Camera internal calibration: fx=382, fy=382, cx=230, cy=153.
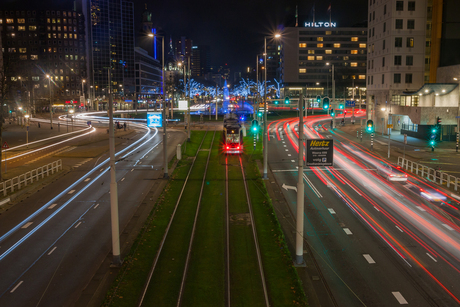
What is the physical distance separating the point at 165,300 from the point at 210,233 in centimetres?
597

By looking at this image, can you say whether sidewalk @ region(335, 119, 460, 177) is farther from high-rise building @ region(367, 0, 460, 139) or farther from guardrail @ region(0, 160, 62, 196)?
guardrail @ region(0, 160, 62, 196)

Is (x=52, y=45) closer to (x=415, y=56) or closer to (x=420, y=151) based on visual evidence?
(x=415, y=56)

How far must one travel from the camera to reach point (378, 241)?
16.5 meters

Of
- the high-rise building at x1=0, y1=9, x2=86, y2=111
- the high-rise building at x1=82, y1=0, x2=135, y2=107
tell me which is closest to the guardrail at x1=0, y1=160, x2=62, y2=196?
the high-rise building at x1=0, y1=9, x2=86, y2=111

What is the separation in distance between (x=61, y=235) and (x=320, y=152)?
12.0 meters

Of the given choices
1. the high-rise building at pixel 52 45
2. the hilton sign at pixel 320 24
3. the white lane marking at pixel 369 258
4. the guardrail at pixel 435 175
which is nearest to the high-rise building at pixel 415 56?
the guardrail at pixel 435 175

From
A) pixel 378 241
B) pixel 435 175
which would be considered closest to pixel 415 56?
pixel 435 175

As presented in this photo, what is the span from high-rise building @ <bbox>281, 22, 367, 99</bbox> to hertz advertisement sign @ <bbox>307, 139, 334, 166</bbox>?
139 metres

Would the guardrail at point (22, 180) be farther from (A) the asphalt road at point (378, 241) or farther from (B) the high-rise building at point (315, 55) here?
(B) the high-rise building at point (315, 55)

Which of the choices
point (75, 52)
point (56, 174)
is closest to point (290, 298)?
point (56, 174)

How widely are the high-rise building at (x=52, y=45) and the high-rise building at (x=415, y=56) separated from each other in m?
104

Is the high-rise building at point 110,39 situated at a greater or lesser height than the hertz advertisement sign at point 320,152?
greater

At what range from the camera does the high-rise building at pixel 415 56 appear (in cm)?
5584

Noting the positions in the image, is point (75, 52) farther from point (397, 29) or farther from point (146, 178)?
point (146, 178)
